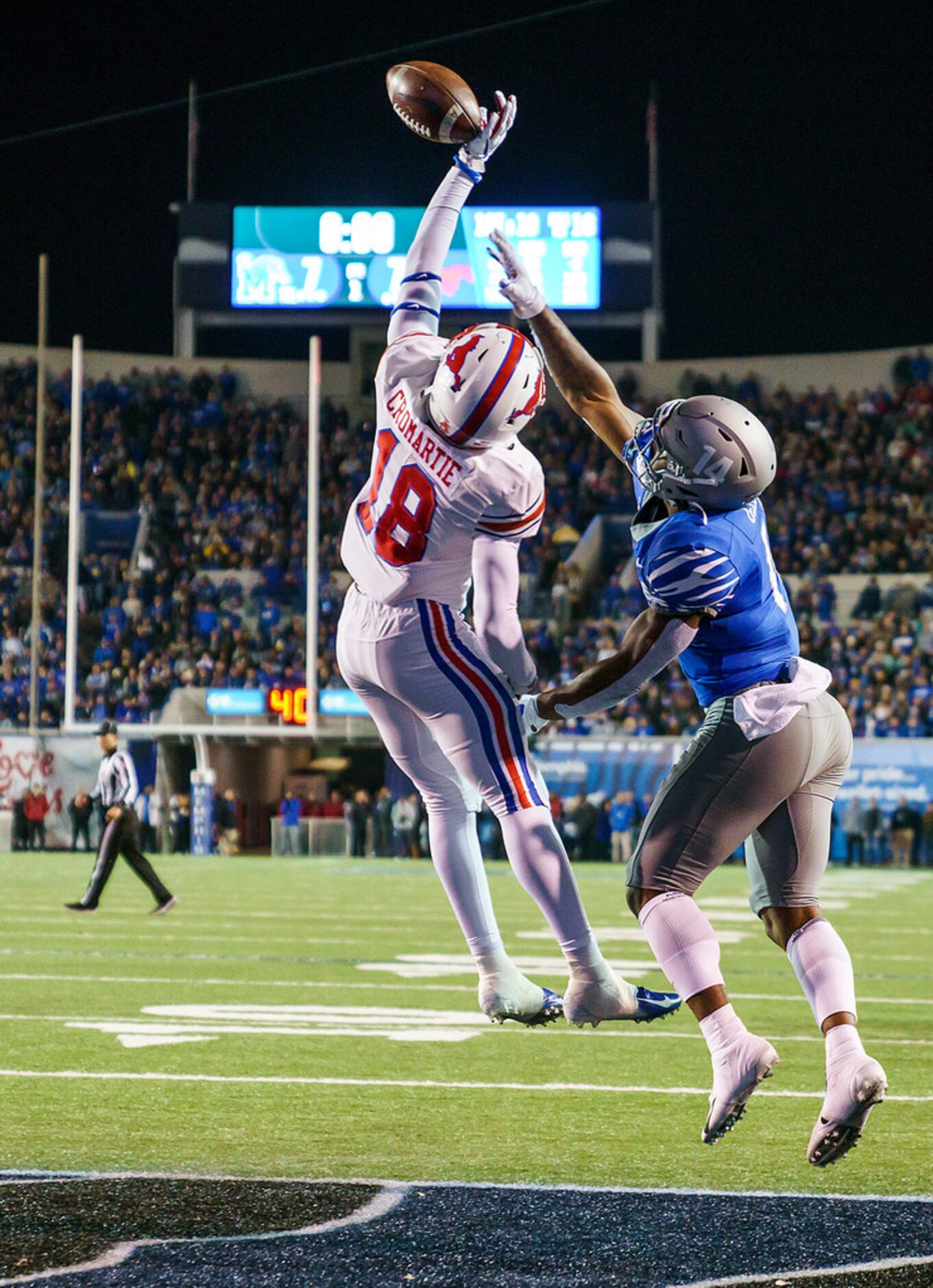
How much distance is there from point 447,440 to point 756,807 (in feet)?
3.26

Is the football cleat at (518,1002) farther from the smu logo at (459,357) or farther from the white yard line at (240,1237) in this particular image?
the white yard line at (240,1237)

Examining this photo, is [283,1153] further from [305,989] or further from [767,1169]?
[305,989]

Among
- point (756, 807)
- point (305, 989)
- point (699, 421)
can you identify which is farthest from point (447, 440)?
point (305, 989)

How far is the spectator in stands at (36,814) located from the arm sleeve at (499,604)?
22.1m

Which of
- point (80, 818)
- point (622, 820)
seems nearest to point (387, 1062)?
point (622, 820)

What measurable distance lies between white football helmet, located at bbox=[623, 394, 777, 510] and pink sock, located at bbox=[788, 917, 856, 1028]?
37.6 inches

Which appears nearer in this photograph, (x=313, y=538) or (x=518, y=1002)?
(x=518, y=1002)

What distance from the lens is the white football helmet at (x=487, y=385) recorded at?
3502 mm

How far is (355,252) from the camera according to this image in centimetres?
2897

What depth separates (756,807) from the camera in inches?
146

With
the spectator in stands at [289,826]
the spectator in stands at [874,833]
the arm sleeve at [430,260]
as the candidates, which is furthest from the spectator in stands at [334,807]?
the arm sleeve at [430,260]

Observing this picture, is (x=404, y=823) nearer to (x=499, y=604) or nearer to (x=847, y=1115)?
(x=499, y=604)

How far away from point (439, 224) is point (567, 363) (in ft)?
1.47

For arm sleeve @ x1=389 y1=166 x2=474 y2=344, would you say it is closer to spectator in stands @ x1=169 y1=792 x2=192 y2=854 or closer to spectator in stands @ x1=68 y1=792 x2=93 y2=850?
spectator in stands @ x1=68 y1=792 x2=93 y2=850
